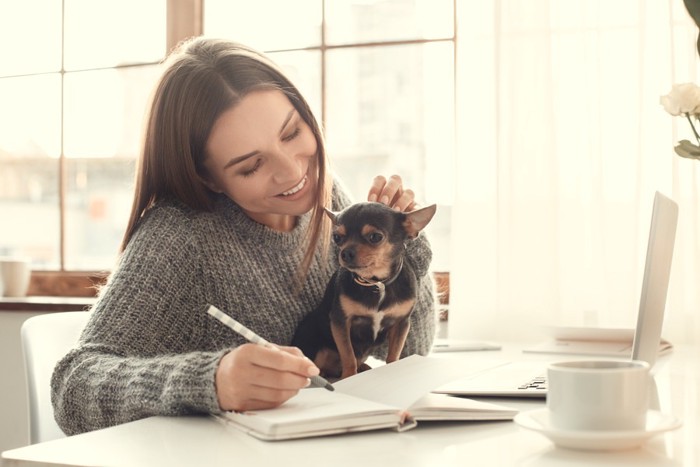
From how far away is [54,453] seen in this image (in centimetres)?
80

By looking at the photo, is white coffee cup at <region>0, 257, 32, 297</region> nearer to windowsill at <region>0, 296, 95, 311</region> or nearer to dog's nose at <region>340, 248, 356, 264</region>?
windowsill at <region>0, 296, 95, 311</region>

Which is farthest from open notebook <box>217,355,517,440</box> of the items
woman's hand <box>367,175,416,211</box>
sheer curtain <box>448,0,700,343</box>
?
sheer curtain <box>448,0,700,343</box>

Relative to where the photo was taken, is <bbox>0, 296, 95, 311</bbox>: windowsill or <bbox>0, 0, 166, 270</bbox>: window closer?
<bbox>0, 296, 95, 311</bbox>: windowsill

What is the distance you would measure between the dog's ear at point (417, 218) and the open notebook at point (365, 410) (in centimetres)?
20

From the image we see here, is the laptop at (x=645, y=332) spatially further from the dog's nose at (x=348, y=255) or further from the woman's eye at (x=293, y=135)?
the woman's eye at (x=293, y=135)

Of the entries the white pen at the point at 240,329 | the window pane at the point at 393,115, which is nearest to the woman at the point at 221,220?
the white pen at the point at 240,329

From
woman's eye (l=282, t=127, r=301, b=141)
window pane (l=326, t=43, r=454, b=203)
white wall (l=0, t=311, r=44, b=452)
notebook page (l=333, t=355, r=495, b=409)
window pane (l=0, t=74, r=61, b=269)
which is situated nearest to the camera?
notebook page (l=333, t=355, r=495, b=409)

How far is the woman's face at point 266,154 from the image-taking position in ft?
4.34

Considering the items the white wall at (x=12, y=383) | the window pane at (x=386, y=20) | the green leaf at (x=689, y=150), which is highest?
the window pane at (x=386, y=20)

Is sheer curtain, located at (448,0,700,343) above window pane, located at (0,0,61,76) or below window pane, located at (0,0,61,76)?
below

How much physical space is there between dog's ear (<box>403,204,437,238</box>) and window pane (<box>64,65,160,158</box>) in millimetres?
1966

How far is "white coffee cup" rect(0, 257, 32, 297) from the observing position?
2748 millimetres

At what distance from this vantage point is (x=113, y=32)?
298 cm

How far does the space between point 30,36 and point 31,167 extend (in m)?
0.48
